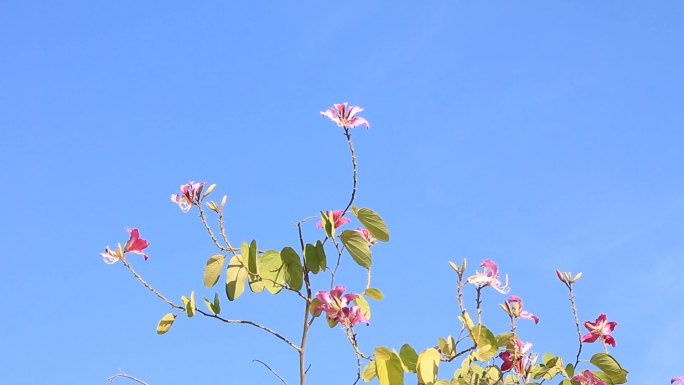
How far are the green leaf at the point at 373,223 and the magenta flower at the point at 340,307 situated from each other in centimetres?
21

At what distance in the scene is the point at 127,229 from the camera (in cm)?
271

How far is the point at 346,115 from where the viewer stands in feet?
8.27

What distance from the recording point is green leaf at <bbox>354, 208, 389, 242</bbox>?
8.14 feet

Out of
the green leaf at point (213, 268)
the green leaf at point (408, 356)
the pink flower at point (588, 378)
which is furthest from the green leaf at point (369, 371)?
the pink flower at point (588, 378)

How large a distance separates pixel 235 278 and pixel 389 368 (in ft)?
1.89

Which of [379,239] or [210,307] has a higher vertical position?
[379,239]

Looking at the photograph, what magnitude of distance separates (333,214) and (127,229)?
2.36ft

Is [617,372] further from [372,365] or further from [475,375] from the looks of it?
[372,365]

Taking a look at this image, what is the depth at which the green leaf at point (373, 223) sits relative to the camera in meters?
2.48

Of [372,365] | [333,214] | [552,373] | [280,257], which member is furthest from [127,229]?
[552,373]

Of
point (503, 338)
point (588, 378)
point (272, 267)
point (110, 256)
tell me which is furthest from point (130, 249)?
point (588, 378)

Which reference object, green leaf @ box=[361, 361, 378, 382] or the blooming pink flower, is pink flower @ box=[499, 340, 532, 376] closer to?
green leaf @ box=[361, 361, 378, 382]

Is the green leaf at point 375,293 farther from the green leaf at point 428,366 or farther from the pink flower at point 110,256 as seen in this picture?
the pink flower at point 110,256

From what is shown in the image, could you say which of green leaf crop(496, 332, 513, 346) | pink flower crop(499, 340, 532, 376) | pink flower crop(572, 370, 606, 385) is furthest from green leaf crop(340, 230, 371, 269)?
pink flower crop(572, 370, 606, 385)
